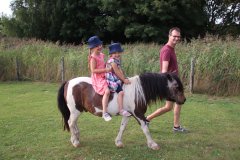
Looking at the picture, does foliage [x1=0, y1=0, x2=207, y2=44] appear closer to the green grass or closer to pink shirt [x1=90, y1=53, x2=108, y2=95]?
the green grass

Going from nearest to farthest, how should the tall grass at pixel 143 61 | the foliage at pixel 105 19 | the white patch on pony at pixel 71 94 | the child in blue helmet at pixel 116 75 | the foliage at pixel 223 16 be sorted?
the child in blue helmet at pixel 116 75 < the white patch on pony at pixel 71 94 < the tall grass at pixel 143 61 < the foliage at pixel 105 19 < the foliage at pixel 223 16

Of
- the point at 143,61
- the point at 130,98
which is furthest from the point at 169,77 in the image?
the point at 143,61

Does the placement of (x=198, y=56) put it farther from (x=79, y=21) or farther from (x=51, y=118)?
(x=79, y=21)

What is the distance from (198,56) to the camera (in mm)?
11828

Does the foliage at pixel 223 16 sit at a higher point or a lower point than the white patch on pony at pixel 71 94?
higher

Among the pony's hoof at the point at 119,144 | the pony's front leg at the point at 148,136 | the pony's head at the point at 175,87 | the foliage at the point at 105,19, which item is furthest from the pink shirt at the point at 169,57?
the foliage at the point at 105,19

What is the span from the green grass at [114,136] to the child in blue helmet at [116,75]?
86 cm

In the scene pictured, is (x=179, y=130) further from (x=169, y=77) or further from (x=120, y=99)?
(x=120, y=99)

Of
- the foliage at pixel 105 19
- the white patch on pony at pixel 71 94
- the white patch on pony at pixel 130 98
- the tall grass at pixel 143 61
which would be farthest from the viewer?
the foliage at pixel 105 19

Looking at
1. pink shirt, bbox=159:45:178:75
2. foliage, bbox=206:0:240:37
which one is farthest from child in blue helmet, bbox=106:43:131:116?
foliage, bbox=206:0:240:37

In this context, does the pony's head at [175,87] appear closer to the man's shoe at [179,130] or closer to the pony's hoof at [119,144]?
the pony's hoof at [119,144]

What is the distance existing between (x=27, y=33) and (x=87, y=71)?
19.2 m

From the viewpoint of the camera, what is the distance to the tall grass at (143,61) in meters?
11.1

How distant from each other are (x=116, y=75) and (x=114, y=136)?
158cm
